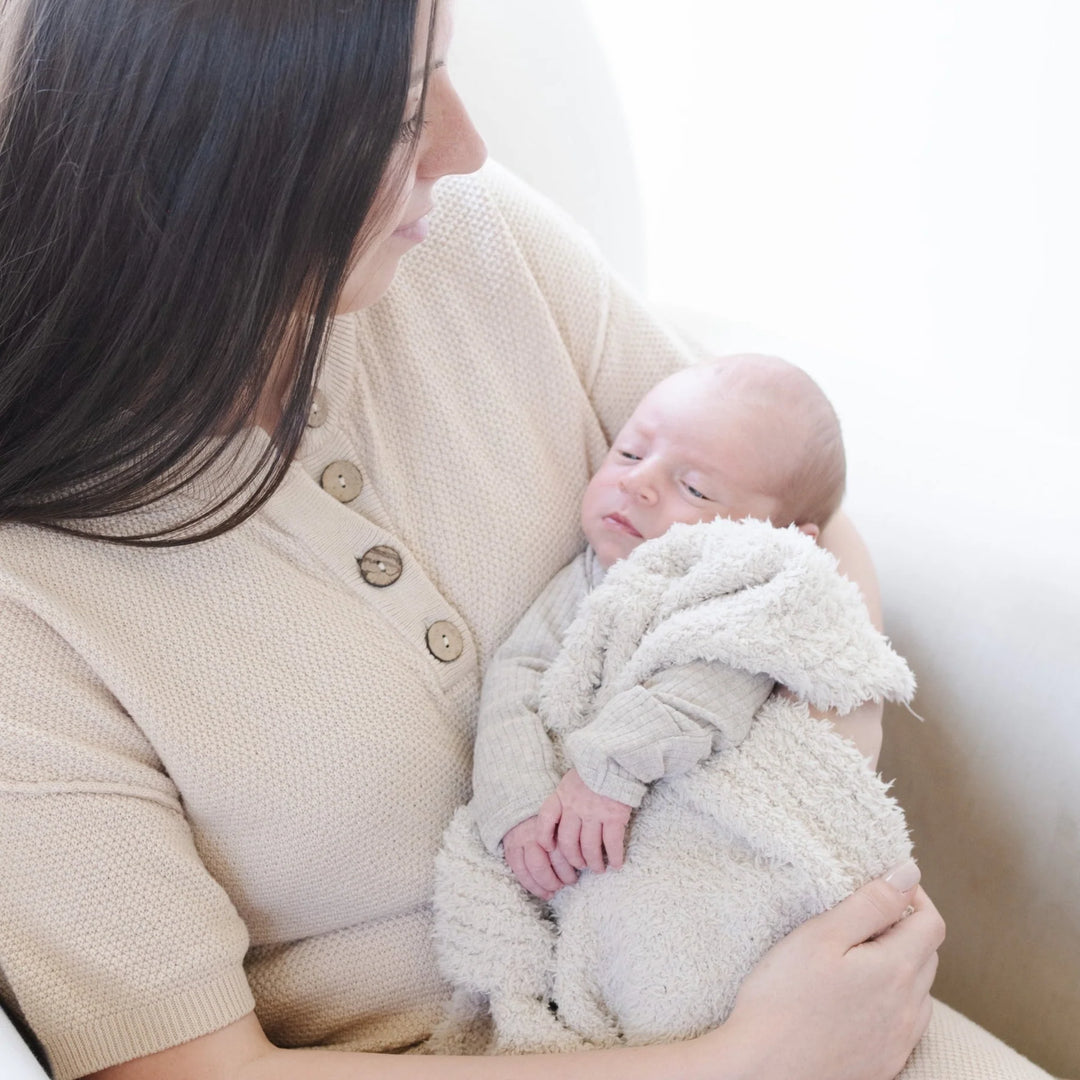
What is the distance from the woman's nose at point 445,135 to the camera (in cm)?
87

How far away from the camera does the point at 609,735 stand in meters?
0.92

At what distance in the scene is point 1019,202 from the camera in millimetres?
1840

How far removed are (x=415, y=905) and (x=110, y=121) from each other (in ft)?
2.11

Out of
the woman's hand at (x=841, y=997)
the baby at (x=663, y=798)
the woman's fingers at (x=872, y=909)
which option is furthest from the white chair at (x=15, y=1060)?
the woman's fingers at (x=872, y=909)

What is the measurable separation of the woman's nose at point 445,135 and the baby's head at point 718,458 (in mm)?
336

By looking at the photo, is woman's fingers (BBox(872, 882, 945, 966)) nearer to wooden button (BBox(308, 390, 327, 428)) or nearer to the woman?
the woman

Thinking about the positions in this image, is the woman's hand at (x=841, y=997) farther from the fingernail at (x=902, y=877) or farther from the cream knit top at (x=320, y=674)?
the cream knit top at (x=320, y=674)

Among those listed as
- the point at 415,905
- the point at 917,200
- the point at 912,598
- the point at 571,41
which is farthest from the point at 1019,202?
the point at 415,905

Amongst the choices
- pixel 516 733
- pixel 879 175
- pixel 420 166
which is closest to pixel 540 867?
pixel 516 733

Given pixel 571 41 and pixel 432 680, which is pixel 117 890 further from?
pixel 571 41

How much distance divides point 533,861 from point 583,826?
0.05 m

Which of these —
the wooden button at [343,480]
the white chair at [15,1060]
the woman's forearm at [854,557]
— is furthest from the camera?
the woman's forearm at [854,557]

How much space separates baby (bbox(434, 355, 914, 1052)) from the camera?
0.91m

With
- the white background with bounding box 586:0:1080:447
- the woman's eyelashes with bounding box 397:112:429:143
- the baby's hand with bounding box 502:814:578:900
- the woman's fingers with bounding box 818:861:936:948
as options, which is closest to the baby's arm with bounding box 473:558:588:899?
the baby's hand with bounding box 502:814:578:900
